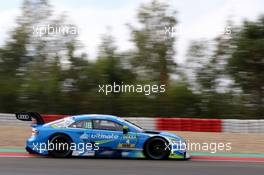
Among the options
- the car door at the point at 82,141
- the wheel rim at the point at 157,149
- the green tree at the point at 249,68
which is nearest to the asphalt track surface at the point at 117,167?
the car door at the point at 82,141

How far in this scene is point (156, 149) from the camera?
1190 cm

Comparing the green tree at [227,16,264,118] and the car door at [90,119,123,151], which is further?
the green tree at [227,16,264,118]

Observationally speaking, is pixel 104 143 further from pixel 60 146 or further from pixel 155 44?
pixel 155 44

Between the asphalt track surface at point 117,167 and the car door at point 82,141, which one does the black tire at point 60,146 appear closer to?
the car door at point 82,141

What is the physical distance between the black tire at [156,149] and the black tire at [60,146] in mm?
1820

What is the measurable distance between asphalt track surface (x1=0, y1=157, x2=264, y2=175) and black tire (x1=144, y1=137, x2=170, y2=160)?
1.09 feet

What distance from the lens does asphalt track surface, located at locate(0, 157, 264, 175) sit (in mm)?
9633

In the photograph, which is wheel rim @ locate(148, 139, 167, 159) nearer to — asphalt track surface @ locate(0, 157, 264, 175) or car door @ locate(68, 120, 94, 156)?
asphalt track surface @ locate(0, 157, 264, 175)

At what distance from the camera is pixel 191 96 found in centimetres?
2384

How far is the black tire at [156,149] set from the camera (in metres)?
11.8

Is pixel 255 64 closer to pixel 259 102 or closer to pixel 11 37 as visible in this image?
pixel 259 102

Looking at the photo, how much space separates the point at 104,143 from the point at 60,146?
41.0 inches

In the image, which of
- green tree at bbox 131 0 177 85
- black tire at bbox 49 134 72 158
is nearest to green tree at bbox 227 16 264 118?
green tree at bbox 131 0 177 85

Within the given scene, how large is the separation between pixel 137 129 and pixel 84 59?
52.3ft
